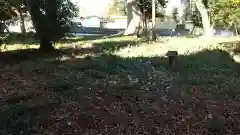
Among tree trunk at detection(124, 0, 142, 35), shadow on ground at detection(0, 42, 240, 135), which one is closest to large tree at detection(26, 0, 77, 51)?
shadow on ground at detection(0, 42, 240, 135)

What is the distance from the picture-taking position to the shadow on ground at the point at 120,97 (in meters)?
6.91

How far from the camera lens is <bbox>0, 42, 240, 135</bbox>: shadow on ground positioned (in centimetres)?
691

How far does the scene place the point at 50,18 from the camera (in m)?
17.0

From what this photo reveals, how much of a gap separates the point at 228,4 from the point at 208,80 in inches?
312

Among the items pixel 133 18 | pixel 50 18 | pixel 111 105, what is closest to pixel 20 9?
pixel 133 18

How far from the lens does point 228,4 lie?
17.9 m

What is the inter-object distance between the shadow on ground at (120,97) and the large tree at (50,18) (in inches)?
130

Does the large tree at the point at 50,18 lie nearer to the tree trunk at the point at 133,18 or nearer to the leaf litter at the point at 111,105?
the leaf litter at the point at 111,105

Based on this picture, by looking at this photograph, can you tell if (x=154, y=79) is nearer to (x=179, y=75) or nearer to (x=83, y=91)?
(x=179, y=75)

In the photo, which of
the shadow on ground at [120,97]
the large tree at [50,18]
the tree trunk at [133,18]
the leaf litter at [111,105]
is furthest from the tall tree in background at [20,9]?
the leaf litter at [111,105]

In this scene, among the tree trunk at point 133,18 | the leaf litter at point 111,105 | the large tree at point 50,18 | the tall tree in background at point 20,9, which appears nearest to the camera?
the leaf litter at point 111,105

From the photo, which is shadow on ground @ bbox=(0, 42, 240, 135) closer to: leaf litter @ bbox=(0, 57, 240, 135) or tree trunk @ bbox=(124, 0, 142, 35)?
leaf litter @ bbox=(0, 57, 240, 135)

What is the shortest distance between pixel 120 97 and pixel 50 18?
923 cm

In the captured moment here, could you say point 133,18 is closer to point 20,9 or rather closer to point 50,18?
point 20,9
